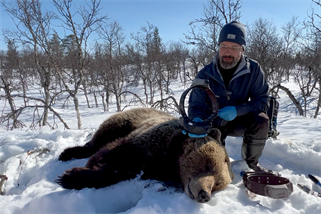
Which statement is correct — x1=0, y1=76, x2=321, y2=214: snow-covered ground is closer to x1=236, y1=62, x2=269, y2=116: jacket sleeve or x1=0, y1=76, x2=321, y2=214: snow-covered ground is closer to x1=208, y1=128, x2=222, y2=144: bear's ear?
x1=208, y1=128, x2=222, y2=144: bear's ear

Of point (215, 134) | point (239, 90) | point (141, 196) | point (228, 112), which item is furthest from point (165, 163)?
point (239, 90)

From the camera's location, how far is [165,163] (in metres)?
2.46

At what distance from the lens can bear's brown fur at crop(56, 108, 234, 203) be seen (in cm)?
212

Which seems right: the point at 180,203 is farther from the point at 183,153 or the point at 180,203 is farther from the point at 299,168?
the point at 299,168

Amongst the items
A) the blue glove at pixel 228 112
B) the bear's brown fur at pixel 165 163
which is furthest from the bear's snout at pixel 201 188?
the blue glove at pixel 228 112

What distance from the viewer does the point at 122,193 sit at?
7.33 feet

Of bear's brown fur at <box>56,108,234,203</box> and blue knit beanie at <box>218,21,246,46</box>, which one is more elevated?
blue knit beanie at <box>218,21,246,46</box>

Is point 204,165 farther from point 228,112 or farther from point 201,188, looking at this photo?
point 228,112

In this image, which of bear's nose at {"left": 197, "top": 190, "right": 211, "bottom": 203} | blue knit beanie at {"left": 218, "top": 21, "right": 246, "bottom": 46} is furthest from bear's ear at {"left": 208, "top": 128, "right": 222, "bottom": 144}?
blue knit beanie at {"left": 218, "top": 21, "right": 246, "bottom": 46}

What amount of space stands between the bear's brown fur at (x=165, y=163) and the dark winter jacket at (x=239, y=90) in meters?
0.46

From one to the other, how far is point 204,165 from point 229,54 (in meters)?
1.51

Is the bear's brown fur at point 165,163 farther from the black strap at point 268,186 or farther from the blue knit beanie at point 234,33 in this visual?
the blue knit beanie at point 234,33

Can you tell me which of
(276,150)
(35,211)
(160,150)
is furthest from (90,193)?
(276,150)

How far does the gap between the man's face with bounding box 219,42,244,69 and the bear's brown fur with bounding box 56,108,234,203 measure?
101 centimetres
